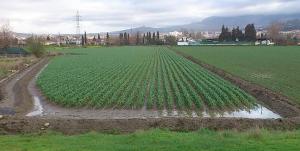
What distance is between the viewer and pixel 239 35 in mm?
165375

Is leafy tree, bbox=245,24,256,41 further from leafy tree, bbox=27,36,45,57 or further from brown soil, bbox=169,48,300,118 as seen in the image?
brown soil, bbox=169,48,300,118

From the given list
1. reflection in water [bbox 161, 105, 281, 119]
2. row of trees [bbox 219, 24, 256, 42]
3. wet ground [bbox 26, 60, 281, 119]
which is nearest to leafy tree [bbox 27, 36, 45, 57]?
wet ground [bbox 26, 60, 281, 119]

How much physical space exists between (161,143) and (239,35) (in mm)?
159559

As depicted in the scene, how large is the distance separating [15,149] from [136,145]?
2.79 meters

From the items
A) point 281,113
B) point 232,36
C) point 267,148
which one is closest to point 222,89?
point 281,113

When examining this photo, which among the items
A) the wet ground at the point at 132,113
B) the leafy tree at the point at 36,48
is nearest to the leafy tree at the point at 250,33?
the leafy tree at the point at 36,48

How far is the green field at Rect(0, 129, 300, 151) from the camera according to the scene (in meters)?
9.71

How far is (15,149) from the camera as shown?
1005 cm

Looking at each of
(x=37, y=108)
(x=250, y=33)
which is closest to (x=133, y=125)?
(x=37, y=108)

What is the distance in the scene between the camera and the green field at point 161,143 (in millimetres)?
9711

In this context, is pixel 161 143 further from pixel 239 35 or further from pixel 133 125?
pixel 239 35

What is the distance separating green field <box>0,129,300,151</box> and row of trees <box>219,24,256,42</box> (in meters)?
156

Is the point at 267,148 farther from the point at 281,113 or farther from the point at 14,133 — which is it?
the point at 281,113

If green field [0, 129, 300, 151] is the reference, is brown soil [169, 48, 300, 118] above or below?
below
